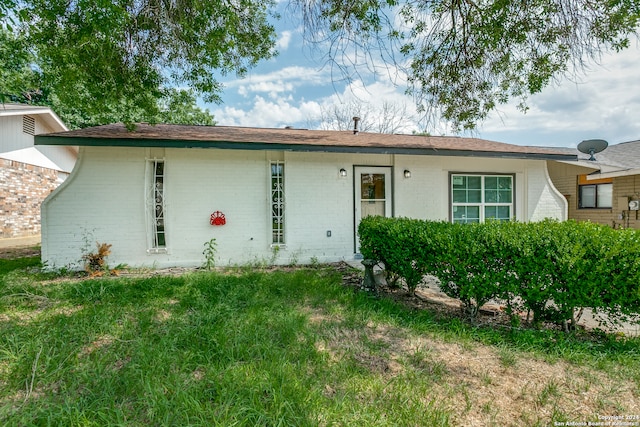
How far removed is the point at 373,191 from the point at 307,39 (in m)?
3.75

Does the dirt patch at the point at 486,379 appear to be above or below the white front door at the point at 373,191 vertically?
below

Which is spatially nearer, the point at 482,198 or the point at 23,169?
the point at 482,198

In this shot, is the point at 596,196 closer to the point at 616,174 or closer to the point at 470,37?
the point at 616,174

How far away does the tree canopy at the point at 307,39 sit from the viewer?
14.5 feet

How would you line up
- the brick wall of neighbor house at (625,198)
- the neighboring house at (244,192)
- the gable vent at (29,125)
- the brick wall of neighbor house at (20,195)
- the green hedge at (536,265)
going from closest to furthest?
the green hedge at (536,265) < the neighboring house at (244,192) < the brick wall of neighbor house at (625,198) < the brick wall of neighbor house at (20,195) < the gable vent at (29,125)

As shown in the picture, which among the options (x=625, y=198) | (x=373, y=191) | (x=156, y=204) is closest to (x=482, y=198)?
(x=373, y=191)

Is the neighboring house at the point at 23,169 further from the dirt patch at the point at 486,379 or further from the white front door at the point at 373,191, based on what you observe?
the dirt patch at the point at 486,379

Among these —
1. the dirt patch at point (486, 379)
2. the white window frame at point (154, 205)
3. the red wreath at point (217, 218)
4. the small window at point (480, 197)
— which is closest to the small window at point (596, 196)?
the small window at point (480, 197)

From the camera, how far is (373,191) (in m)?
7.51

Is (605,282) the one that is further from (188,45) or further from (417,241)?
(188,45)

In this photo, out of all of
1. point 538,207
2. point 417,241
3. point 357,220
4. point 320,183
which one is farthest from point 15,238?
point 538,207

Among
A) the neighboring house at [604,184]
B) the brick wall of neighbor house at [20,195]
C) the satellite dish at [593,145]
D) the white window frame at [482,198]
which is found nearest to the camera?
the white window frame at [482,198]

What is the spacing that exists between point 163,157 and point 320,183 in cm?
350

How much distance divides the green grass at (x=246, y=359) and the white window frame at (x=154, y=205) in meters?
2.01
